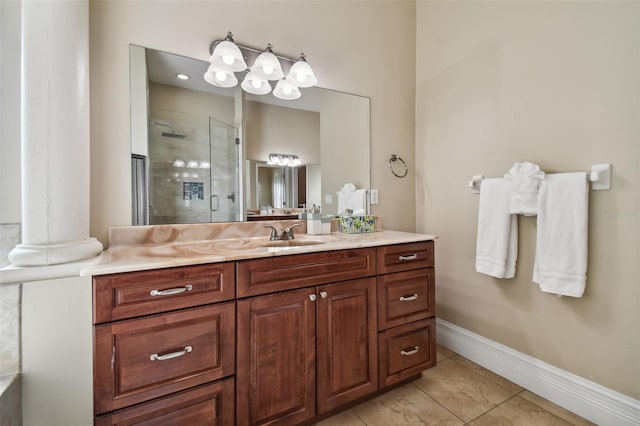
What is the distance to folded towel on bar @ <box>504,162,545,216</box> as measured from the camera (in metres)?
1.50

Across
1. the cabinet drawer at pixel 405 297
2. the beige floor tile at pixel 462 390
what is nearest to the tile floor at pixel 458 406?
the beige floor tile at pixel 462 390

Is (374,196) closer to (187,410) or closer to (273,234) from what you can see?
(273,234)

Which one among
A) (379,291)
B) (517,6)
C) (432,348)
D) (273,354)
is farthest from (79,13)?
(432,348)

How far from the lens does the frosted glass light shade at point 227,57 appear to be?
144 centimetres

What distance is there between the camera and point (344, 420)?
54.3 inches

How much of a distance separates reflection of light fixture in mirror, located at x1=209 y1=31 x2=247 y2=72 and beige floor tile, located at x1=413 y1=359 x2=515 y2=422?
2212mm

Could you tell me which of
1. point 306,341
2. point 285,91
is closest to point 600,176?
point 306,341

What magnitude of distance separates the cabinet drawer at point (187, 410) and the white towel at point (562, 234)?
168cm

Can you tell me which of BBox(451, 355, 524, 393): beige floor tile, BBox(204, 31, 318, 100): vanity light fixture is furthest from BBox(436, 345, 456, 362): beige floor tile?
BBox(204, 31, 318, 100): vanity light fixture

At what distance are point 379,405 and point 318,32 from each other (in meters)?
2.41

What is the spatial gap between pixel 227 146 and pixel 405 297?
54.1 inches

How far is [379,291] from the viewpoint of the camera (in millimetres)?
1439

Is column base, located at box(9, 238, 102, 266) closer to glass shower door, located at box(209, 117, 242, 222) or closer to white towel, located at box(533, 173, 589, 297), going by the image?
glass shower door, located at box(209, 117, 242, 222)

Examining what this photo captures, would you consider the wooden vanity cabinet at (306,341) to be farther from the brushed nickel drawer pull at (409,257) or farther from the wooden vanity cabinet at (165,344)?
the brushed nickel drawer pull at (409,257)
